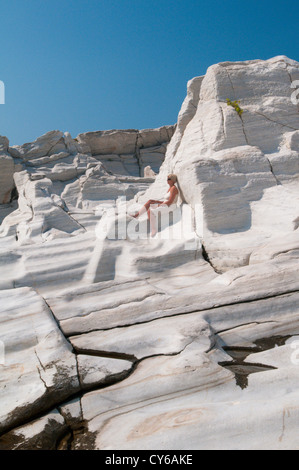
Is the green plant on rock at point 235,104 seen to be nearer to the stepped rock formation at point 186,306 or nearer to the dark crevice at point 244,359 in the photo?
the stepped rock formation at point 186,306

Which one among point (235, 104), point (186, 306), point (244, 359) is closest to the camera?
point (244, 359)

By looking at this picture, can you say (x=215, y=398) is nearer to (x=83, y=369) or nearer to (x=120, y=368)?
(x=120, y=368)

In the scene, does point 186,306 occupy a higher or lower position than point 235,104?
lower

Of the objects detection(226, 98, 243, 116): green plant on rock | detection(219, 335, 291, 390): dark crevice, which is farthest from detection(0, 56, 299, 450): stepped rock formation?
detection(226, 98, 243, 116): green plant on rock

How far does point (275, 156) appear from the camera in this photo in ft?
28.3

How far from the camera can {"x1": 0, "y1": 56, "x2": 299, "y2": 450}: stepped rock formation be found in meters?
3.18

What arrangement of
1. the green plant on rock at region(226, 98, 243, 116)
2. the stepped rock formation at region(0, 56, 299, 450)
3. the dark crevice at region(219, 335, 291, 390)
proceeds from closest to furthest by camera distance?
the stepped rock formation at region(0, 56, 299, 450)
the dark crevice at region(219, 335, 291, 390)
the green plant on rock at region(226, 98, 243, 116)

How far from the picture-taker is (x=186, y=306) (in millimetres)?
5031

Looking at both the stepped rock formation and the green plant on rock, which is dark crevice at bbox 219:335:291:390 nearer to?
the stepped rock formation

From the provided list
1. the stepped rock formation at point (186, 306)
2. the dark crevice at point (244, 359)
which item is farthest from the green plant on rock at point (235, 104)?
the dark crevice at point (244, 359)

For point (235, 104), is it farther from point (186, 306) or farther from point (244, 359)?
point (244, 359)

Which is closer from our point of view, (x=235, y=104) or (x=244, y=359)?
(x=244, y=359)

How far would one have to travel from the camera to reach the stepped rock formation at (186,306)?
3.18 m

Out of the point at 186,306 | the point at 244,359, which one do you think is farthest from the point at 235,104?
the point at 244,359
